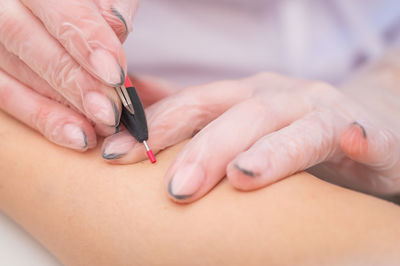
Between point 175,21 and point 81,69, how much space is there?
→ 26.6 inches

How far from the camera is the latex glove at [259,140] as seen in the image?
25.1 inches

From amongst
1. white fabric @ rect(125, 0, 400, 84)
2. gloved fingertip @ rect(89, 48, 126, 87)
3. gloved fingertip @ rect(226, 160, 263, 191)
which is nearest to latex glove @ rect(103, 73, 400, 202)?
gloved fingertip @ rect(226, 160, 263, 191)

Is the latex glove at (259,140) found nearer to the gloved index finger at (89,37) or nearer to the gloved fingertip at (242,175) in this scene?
the gloved fingertip at (242,175)

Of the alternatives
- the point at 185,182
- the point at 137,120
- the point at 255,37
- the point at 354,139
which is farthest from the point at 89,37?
the point at 255,37

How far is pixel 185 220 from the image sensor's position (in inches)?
24.4

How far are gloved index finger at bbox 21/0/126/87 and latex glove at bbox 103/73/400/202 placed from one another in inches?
5.7

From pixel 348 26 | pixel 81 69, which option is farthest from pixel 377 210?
pixel 348 26

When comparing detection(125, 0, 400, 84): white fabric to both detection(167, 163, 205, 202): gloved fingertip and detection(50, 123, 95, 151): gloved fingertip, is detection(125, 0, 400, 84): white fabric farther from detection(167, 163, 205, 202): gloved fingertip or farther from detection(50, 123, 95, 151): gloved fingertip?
detection(167, 163, 205, 202): gloved fingertip

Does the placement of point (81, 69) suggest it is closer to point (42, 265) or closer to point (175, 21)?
point (42, 265)

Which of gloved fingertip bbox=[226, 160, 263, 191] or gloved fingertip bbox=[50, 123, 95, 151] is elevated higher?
gloved fingertip bbox=[226, 160, 263, 191]

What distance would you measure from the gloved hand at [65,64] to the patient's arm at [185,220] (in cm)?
9

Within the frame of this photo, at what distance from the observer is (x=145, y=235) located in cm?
63

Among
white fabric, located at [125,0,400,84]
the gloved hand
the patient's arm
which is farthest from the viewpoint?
white fabric, located at [125,0,400,84]

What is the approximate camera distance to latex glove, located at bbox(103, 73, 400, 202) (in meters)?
0.64
